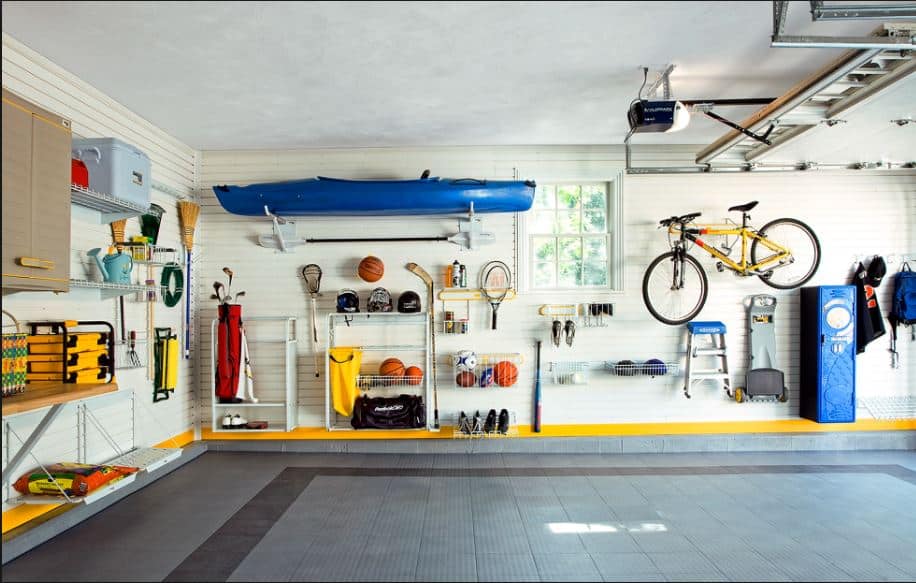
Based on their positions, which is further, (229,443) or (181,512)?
(229,443)

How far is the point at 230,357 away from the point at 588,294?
410cm

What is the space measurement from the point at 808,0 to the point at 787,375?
4449 millimetres

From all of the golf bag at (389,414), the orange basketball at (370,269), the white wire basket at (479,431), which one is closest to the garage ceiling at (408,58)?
the orange basketball at (370,269)

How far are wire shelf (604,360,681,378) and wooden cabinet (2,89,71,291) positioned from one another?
16.9ft

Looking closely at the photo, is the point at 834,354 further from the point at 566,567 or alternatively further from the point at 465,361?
the point at 566,567

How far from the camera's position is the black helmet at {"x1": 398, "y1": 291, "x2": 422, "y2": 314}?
5.79m

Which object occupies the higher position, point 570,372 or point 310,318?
point 310,318

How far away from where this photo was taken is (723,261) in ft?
19.1

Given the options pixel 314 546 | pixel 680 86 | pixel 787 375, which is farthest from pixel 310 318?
pixel 787 375

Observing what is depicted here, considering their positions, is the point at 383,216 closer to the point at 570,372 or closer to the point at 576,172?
the point at 576,172

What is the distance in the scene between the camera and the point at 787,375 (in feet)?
20.2

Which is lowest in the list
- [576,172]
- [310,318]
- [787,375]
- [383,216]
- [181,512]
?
[181,512]

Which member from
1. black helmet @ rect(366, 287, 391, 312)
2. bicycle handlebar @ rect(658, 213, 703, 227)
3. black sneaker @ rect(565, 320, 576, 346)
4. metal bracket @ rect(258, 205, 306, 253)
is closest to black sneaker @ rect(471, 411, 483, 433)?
black sneaker @ rect(565, 320, 576, 346)

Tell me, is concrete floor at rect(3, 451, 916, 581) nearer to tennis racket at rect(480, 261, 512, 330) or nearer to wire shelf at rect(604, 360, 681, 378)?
wire shelf at rect(604, 360, 681, 378)
